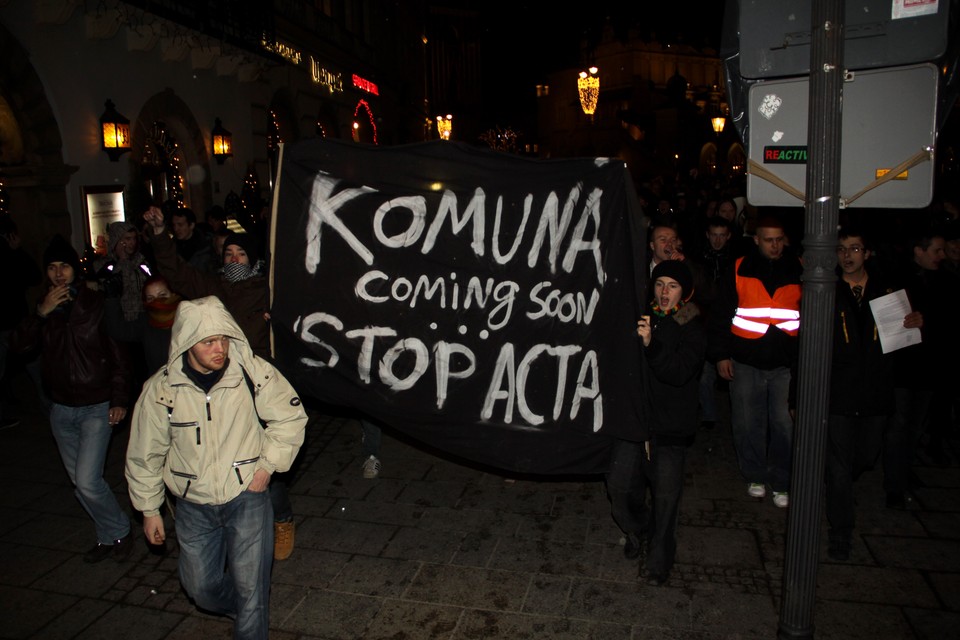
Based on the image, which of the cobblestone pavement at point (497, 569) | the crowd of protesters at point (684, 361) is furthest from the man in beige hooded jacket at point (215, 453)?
the crowd of protesters at point (684, 361)

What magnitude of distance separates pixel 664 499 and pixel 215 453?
2537 mm

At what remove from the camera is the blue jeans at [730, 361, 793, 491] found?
555 centimetres

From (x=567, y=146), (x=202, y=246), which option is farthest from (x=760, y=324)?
(x=567, y=146)

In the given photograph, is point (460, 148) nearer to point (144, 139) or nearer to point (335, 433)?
point (335, 433)

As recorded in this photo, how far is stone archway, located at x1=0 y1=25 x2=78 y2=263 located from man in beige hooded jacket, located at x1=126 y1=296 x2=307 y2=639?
324 inches

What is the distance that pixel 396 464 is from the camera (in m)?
6.72

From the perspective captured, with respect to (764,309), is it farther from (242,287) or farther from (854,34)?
(242,287)

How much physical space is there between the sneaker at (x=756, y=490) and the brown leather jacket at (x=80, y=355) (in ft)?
14.7

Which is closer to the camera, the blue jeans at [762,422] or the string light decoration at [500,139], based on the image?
the blue jeans at [762,422]

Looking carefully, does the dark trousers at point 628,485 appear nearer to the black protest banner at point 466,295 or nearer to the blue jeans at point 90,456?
the black protest banner at point 466,295

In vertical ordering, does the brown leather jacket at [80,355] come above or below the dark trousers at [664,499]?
above

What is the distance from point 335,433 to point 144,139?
7842 millimetres

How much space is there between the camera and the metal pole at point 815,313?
306 cm

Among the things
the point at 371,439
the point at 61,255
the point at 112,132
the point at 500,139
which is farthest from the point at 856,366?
the point at 500,139
